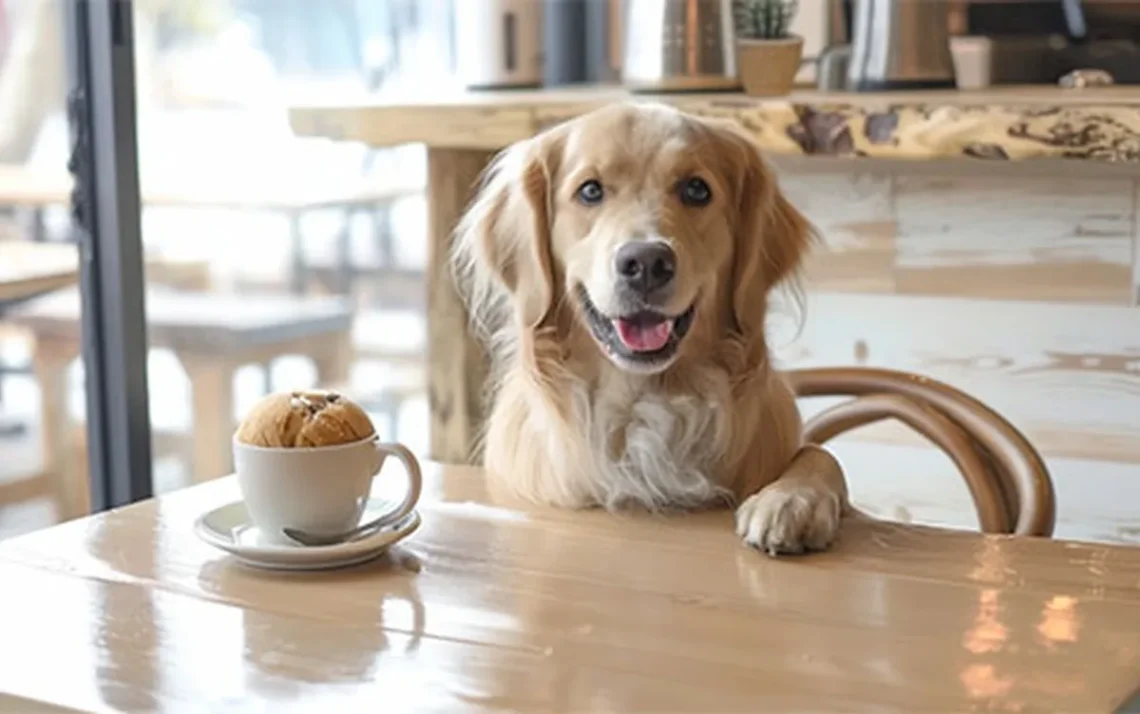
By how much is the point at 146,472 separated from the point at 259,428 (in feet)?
4.19

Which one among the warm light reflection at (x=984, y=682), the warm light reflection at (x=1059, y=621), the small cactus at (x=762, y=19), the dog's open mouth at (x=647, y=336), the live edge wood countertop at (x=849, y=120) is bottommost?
the warm light reflection at (x=1059, y=621)

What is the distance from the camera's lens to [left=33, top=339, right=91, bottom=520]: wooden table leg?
2.57 m

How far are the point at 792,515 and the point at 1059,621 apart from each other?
26 cm

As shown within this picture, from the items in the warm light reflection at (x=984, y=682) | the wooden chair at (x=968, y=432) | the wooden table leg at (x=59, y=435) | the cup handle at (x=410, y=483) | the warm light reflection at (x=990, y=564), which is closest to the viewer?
the warm light reflection at (x=984, y=682)

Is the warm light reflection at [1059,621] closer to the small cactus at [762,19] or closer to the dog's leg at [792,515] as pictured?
the dog's leg at [792,515]

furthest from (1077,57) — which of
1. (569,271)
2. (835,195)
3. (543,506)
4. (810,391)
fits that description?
(543,506)

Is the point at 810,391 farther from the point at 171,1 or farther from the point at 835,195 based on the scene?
the point at 171,1

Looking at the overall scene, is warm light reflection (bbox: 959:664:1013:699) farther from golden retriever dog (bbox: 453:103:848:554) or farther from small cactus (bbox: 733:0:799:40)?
small cactus (bbox: 733:0:799:40)

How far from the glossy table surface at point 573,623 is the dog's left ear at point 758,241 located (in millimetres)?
258

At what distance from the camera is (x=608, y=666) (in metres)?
1.04

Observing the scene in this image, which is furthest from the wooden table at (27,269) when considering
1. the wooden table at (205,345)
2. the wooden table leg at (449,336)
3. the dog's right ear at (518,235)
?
the dog's right ear at (518,235)

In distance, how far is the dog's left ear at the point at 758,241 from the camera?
1.60 meters

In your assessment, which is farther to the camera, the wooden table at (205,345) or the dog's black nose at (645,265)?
the wooden table at (205,345)

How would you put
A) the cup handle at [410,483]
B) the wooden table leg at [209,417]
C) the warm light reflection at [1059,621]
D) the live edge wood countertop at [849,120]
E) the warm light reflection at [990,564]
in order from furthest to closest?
1. the wooden table leg at [209,417]
2. the live edge wood countertop at [849,120]
3. the cup handle at [410,483]
4. the warm light reflection at [990,564]
5. the warm light reflection at [1059,621]
